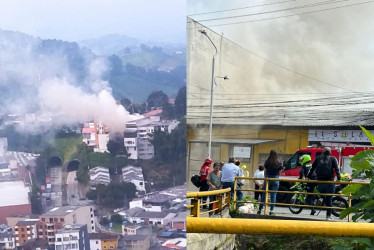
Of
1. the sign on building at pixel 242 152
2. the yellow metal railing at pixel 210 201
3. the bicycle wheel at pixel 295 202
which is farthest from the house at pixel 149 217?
the sign on building at pixel 242 152

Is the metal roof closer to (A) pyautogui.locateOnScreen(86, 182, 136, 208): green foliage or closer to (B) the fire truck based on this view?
(B) the fire truck

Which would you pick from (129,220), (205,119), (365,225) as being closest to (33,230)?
(129,220)

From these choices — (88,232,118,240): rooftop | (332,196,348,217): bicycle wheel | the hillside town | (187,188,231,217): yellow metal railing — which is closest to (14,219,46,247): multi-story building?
the hillside town

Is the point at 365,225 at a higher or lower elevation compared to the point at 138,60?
lower

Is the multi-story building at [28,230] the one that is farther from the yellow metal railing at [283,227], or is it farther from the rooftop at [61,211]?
the yellow metal railing at [283,227]

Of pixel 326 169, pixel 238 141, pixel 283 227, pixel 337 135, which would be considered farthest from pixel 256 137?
pixel 283 227

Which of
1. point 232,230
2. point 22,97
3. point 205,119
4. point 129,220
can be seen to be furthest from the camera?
point 205,119

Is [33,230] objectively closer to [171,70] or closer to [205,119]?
[171,70]
